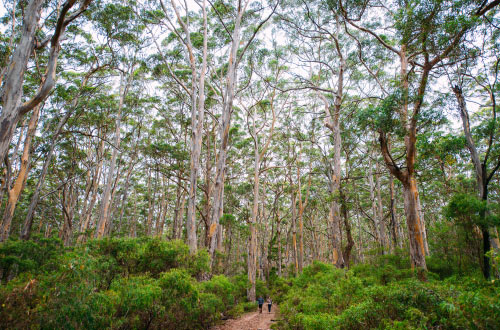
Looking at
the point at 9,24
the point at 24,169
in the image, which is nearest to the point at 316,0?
the point at 9,24

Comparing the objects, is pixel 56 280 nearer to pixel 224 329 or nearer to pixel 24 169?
pixel 224 329

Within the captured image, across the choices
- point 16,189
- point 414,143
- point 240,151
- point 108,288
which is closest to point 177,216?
point 240,151

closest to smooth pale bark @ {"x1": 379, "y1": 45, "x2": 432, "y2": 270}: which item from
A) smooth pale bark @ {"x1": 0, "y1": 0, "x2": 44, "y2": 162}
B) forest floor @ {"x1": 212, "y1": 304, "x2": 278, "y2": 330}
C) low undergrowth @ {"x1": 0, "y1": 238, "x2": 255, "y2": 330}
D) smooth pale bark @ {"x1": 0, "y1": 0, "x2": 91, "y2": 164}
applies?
forest floor @ {"x1": 212, "y1": 304, "x2": 278, "y2": 330}

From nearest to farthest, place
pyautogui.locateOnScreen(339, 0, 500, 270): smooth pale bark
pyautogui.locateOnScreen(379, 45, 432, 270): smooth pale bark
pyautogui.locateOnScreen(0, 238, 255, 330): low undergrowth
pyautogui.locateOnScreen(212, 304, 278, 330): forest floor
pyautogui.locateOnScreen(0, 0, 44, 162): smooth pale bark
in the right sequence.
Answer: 1. pyautogui.locateOnScreen(0, 238, 255, 330): low undergrowth
2. pyautogui.locateOnScreen(0, 0, 44, 162): smooth pale bark
3. pyautogui.locateOnScreen(339, 0, 500, 270): smooth pale bark
4. pyautogui.locateOnScreen(379, 45, 432, 270): smooth pale bark
5. pyautogui.locateOnScreen(212, 304, 278, 330): forest floor

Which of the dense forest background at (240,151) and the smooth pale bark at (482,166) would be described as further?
the smooth pale bark at (482,166)

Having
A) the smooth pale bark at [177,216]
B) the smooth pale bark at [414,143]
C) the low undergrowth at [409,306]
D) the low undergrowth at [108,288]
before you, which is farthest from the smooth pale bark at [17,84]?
the smooth pale bark at [177,216]

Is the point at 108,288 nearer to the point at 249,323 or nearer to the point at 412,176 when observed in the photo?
the point at 249,323


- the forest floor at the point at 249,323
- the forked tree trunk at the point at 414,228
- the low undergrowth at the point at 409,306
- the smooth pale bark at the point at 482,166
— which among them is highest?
the smooth pale bark at the point at 482,166

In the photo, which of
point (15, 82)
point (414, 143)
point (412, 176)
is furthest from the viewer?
point (412, 176)

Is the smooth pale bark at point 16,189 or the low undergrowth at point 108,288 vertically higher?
the smooth pale bark at point 16,189

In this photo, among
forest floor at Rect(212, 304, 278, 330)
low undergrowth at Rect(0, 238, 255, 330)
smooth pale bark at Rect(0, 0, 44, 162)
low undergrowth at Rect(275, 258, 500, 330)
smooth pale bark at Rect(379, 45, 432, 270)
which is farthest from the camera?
forest floor at Rect(212, 304, 278, 330)

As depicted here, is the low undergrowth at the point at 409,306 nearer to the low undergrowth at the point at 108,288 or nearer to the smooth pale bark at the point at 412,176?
the smooth pale bark at the point at 412,176

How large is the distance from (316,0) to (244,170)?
13.0 meters

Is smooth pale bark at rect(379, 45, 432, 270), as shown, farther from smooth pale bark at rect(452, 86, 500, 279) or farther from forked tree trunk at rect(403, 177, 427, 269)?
smooth pale bark at rect(452, 86, 500, 279)
